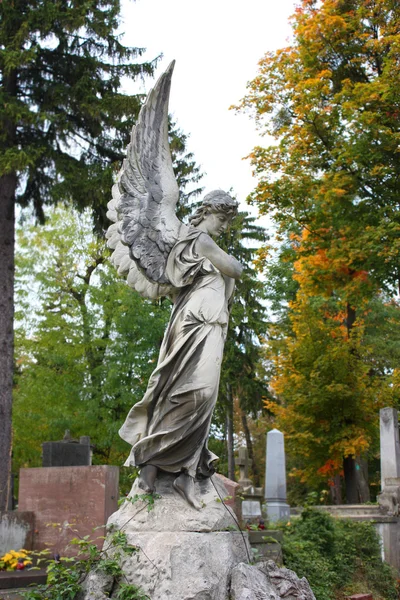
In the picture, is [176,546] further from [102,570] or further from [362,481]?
[362,481]

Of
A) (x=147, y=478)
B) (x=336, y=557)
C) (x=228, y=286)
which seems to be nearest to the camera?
(x=147, y=478)

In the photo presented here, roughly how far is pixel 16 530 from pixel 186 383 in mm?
6163

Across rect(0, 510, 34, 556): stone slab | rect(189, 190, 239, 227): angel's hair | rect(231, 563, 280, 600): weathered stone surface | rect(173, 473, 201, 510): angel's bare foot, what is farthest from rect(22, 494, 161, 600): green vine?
rect(0, 510, 34, 556): stone slab

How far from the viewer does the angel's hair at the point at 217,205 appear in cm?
568

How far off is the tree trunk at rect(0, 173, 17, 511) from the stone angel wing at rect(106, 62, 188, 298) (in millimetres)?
8272

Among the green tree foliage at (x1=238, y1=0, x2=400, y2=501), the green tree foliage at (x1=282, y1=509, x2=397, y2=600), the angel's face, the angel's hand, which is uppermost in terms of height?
the green tree foliage at (x1=238, y1=0, x2=400, y2=501)

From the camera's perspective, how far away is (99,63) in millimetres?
15547

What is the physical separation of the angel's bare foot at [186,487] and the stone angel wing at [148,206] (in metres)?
1.47

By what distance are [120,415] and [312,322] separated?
257 inches

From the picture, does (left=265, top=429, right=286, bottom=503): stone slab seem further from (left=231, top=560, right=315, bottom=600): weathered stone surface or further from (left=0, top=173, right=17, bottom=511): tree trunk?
(left=231, top=560, right=315, bottom=600): weathered stone surface

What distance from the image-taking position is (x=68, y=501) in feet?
33.5

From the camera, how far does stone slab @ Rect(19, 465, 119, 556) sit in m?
9.98

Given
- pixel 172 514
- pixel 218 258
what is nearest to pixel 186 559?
pixel 172 514

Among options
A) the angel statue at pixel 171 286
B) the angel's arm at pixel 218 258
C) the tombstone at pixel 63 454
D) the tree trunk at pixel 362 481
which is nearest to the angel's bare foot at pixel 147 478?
the angel statue at pixel 171 286
